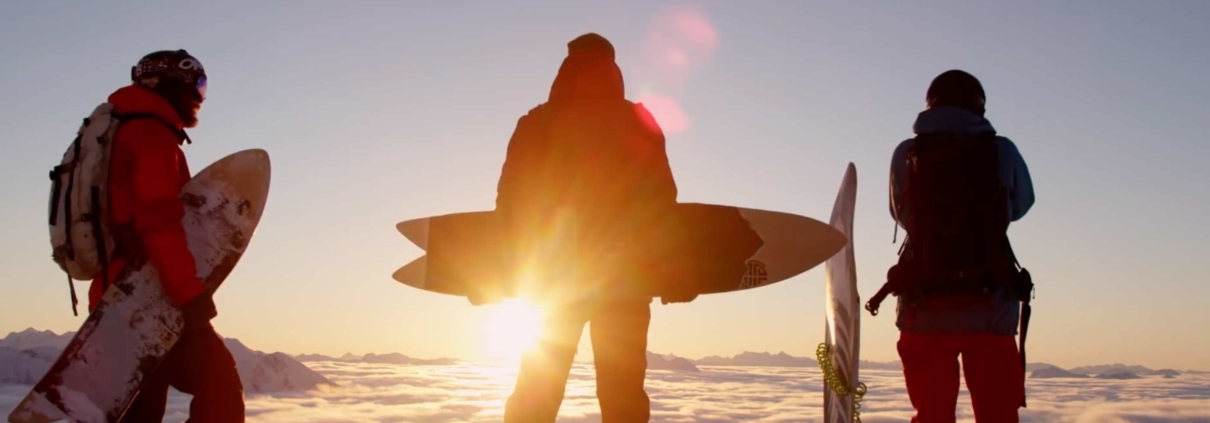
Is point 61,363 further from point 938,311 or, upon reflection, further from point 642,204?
point 938,311

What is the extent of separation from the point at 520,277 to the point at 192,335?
4.04 ft

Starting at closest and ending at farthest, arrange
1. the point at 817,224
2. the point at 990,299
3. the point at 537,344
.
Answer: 1. the point at 537,344
2. the point at 990,299
3. the point at 817,224

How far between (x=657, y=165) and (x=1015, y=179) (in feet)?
5.36

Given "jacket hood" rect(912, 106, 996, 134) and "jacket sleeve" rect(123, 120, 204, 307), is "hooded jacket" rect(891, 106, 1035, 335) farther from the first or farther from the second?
"jacket sleeve" rect(123, 120, 204, 307)

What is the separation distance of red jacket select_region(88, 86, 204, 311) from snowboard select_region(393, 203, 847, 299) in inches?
45.2

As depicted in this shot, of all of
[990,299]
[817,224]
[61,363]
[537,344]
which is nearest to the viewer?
[61,363]

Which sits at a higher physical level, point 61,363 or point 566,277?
point 566,277

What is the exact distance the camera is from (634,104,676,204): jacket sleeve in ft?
9.95

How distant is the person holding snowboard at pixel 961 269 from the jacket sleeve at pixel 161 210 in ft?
9.67

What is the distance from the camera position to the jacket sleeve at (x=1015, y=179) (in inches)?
130

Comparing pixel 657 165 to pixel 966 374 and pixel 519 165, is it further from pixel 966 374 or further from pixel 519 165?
pixel 966 374

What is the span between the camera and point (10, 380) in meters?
18.9

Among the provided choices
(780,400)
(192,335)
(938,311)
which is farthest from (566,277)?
(780,400)

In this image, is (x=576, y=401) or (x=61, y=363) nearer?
(x=61, y=363)
